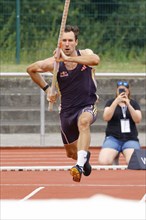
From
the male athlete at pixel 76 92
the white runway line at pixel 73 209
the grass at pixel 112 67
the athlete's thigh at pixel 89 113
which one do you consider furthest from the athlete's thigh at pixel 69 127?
the grass at pixel 112 67

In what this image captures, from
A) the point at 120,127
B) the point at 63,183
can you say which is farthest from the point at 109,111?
the point at 63,183

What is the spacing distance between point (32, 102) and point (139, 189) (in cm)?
719

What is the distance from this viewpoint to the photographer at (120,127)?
13.9 m

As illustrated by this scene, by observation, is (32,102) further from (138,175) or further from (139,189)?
(139,189)

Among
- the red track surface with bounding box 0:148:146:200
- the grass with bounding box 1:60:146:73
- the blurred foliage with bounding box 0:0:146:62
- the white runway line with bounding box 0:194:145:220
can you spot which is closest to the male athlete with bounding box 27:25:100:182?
the red track surface with bounding box 0:148:146:200

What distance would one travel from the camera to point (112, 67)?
74.2ft

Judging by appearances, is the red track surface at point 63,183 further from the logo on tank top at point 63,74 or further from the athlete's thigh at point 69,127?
the logo on tank top at point 63,74

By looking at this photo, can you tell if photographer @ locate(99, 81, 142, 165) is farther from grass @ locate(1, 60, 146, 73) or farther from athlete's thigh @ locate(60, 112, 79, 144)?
grass @ locate(1, 60, 146, 73)

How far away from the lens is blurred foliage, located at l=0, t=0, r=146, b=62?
71.1ft

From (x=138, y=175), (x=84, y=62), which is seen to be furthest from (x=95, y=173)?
(x=84, y=62)

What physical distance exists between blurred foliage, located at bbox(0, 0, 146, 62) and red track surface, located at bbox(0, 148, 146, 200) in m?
6.75

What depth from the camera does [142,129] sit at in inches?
732

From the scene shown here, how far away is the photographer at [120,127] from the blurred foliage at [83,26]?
7656 millimetres

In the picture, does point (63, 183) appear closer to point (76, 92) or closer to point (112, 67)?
point (76, 92)
